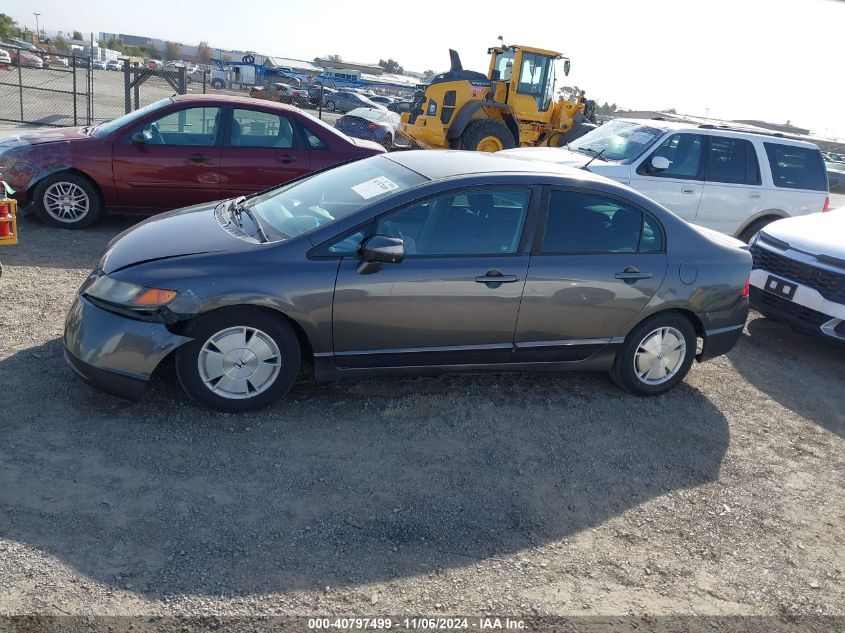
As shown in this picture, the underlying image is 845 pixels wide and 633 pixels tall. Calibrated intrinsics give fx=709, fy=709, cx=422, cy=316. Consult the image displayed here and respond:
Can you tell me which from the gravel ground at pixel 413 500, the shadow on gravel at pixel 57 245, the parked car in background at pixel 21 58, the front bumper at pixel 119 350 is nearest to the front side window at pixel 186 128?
the shadow on gravel at pixel 57 245

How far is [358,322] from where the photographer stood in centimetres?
427

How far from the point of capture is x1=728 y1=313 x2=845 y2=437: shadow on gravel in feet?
18.1

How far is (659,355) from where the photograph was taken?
5133 millimetres

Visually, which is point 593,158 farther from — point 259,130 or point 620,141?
point 259,130

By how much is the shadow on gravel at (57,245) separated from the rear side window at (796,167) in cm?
820

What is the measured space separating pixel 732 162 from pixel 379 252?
6832 millimetres

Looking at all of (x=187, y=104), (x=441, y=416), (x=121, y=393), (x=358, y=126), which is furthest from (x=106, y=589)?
(x=358, y=126)

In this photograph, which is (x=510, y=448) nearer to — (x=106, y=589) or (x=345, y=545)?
(x=345, y=545)

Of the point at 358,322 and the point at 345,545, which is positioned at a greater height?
the point at 358,322

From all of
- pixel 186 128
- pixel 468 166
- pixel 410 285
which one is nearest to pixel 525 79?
pixel 186 128

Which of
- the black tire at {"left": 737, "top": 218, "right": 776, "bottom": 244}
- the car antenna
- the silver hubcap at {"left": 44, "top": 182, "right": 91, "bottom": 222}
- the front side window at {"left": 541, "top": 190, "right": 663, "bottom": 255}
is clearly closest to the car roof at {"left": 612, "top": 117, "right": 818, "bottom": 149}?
the car antenna

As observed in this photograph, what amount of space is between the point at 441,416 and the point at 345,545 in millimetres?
1425

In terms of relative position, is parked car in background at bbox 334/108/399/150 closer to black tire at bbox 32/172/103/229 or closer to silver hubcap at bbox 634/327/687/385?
black tire at bbox 32/172/103/229

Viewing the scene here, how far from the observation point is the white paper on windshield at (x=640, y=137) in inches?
354
